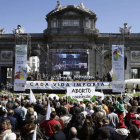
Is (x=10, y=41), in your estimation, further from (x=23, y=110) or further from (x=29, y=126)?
(x=29, y=126)

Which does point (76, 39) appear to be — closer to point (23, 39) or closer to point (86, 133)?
point (23, 39)

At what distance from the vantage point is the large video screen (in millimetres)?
37500

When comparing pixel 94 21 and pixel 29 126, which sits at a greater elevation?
pixel 94 21

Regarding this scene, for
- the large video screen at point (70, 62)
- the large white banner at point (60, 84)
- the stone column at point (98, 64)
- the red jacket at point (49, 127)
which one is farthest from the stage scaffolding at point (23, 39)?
the red jacket at point (49, 127)

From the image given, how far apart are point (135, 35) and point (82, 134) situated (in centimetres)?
3948

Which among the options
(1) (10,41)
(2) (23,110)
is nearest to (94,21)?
(1) (10,41)

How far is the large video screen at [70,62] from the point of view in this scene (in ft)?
123

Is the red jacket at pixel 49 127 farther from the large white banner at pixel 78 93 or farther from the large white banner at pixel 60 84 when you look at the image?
the large white banner at pixel 60 84

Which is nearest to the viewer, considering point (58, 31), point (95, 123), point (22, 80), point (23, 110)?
point (95, 123)

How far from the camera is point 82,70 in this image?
1478 inches

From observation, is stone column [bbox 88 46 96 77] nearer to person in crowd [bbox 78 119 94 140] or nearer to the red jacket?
the red jacket

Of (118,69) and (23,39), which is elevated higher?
(23,39)

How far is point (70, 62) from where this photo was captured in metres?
37.5

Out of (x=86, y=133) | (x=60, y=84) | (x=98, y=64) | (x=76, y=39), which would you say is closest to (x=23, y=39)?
(x=76, y=39)
